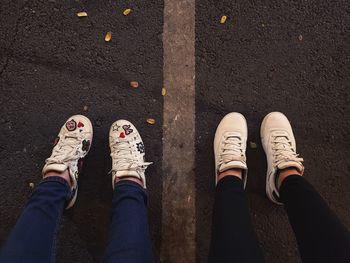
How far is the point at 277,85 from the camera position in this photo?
2150mm

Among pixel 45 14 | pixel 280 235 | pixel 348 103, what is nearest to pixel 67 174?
pixel 45 14

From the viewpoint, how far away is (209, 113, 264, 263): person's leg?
1.47 meters

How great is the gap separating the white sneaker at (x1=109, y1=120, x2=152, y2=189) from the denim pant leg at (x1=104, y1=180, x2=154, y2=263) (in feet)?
Result: 0.36

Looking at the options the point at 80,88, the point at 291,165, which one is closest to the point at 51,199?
the point at 80,88

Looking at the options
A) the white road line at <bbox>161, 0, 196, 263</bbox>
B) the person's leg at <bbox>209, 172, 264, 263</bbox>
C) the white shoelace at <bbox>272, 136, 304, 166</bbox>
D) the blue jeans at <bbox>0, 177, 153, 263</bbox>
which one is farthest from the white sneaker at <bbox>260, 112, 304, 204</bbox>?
the blue jeans at <bbox>0, 177, 153, 263</bbox>

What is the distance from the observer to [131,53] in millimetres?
2131

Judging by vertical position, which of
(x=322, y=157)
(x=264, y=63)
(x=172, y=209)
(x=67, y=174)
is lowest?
(x=172, y=209)

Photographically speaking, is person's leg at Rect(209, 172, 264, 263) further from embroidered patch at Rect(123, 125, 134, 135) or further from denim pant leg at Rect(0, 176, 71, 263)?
denim pant leg at Rect(0, 176, 71, 263)

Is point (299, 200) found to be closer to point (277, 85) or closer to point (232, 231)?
point (232, 231)

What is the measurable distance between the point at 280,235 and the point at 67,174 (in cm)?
130

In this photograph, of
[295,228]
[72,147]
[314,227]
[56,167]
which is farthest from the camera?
[72,147]

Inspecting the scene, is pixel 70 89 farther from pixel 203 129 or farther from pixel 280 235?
pixel 280 235

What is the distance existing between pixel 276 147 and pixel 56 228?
4.21ft

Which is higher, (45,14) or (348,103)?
(45,14)
